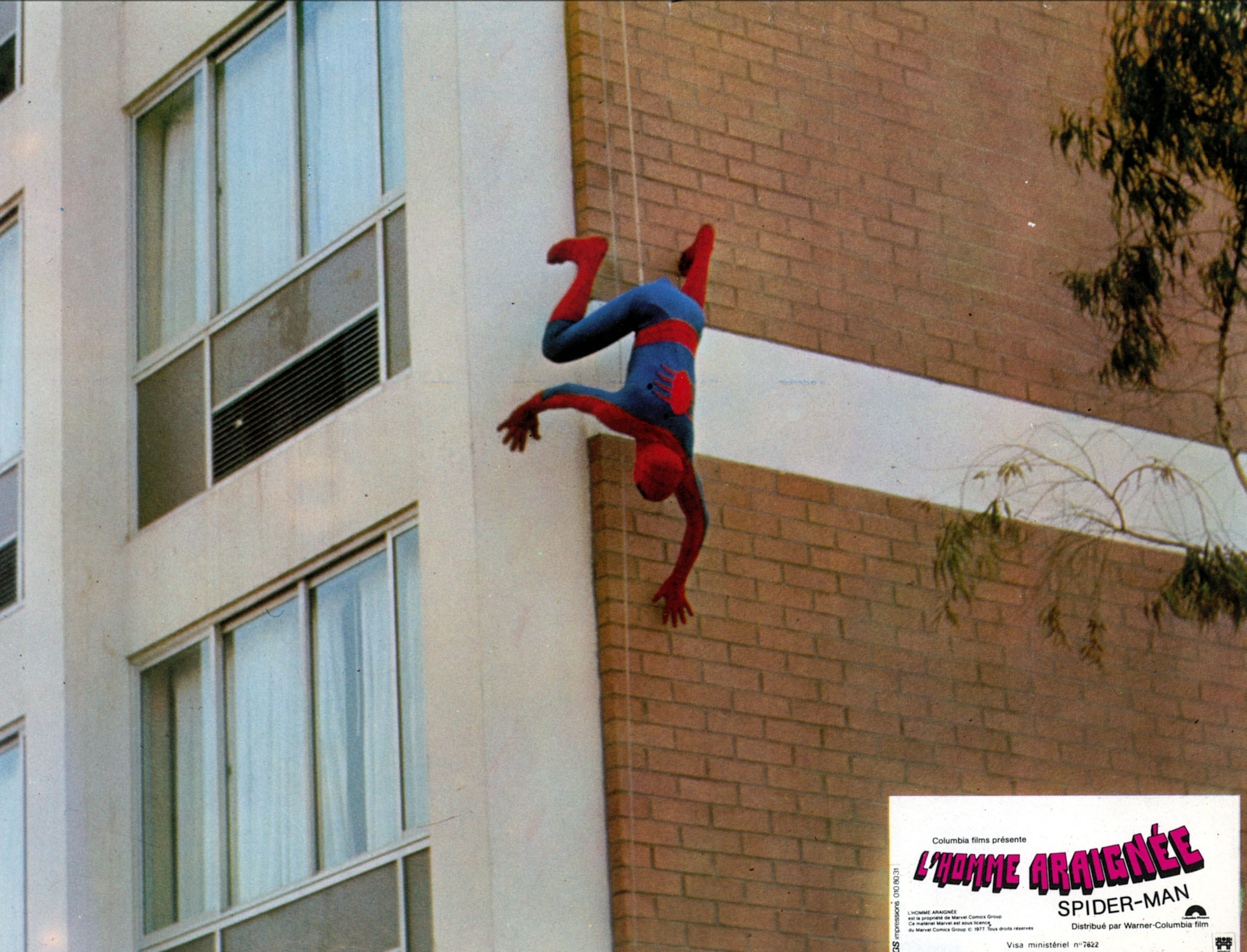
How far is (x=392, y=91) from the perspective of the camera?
11.8m

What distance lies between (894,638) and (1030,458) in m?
1.52

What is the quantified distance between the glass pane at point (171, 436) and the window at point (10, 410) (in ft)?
3.62

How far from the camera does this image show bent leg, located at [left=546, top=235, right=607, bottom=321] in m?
10.2

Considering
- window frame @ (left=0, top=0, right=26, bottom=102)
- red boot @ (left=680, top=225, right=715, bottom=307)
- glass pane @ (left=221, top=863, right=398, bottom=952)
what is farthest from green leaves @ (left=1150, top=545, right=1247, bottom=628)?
window frame @ (left=0, top=0, right=26, bottom=102)

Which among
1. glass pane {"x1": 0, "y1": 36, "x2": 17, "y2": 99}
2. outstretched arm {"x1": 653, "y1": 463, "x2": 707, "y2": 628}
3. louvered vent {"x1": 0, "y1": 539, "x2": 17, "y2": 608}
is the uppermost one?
glass pane {"x1": 0, "y1": 36, "x2": 17, "y2": 99}

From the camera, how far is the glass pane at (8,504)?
14016mm

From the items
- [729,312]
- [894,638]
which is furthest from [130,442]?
[894,638]

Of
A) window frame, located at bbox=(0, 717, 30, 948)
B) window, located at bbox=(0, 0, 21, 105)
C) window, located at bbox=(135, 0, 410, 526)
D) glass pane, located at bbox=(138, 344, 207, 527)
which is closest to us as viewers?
window, located at bbox=(135, 0, 410, 526)

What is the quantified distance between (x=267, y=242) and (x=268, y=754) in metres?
3.13

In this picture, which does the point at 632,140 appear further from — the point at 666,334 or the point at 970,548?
the point at 970,548

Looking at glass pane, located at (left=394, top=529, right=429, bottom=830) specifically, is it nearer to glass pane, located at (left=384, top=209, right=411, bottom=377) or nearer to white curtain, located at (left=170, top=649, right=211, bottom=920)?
glass pane, located at (left=384, top=209, right=411, bottom=377)

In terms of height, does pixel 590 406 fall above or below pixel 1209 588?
above

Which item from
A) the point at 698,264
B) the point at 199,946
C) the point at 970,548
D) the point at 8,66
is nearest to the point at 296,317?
the point at 698,264

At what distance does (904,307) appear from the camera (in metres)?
11.9
